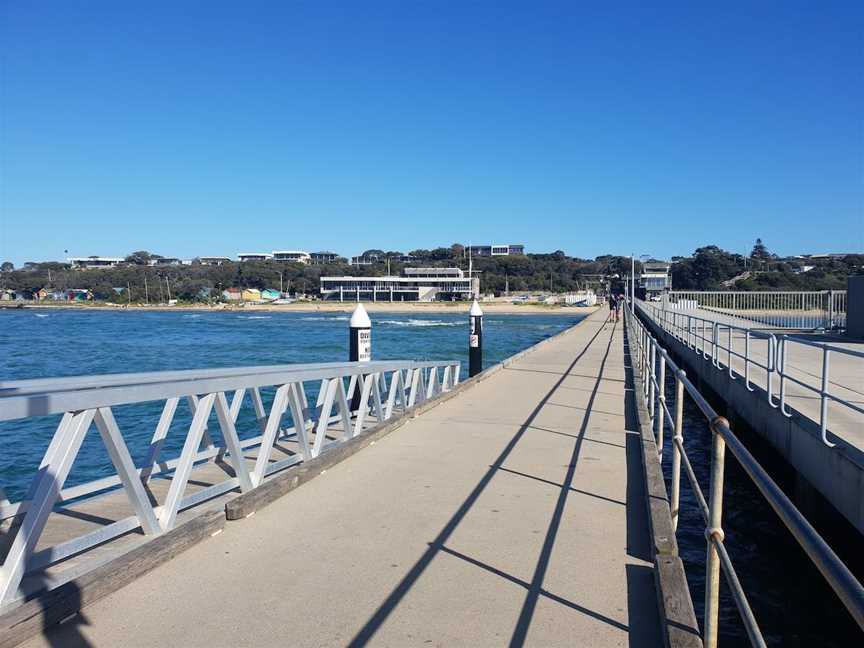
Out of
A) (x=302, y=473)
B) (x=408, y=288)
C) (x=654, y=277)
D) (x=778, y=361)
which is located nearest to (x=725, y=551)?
(x=302, y=473)

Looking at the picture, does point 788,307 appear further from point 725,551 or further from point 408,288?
point 408,288

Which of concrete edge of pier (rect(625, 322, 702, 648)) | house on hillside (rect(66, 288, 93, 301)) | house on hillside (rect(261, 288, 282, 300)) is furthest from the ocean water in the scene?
house on hillside (rect(66, 288, 93, 301))

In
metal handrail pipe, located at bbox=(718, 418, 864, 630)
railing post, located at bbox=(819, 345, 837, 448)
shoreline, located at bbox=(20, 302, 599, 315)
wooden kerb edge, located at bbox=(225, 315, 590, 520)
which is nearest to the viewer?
metal handrail pipe, located at bbox=(718, 418, 864, 630)

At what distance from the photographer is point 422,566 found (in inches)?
186

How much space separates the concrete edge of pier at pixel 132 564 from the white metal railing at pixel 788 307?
83.2 feet

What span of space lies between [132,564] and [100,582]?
299mm

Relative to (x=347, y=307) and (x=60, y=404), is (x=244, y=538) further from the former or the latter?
(x=347, y=307)

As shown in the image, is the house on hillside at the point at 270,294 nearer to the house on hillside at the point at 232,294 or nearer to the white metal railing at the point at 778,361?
the house on hillside at the point at 232,294

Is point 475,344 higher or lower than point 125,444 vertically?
lower

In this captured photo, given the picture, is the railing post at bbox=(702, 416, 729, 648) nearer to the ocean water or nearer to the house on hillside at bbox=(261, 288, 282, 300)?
the ocean water

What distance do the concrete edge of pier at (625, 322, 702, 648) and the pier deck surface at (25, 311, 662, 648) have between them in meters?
0.14

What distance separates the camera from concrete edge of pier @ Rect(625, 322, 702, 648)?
3.59 metres

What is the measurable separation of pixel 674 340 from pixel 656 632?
82.0 ft

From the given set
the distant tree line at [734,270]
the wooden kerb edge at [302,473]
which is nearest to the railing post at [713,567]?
the wooden kerb edge at [302,473]
